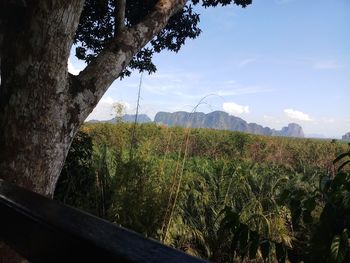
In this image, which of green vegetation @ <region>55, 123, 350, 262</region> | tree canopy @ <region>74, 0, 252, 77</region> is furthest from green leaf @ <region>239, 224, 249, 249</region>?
tree canopy @ <region>74, 0, 252, 77</region>

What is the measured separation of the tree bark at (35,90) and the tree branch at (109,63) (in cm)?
12

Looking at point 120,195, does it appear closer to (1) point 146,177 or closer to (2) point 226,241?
(1) point 146,177

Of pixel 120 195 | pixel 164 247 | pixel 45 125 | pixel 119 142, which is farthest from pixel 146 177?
pixel 164 247

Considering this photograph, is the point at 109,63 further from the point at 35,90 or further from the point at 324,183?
the point at 324,183

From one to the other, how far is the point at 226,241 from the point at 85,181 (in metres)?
1.92

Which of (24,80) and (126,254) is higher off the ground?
(24,80)

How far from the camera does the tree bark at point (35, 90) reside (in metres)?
2.61

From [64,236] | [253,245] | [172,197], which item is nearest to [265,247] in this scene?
[253,245]

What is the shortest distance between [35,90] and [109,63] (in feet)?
2.44

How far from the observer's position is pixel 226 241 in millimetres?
5012

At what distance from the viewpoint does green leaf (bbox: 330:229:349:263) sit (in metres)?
1.71

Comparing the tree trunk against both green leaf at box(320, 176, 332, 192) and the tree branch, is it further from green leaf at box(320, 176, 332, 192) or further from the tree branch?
green leaf at box(320, 176, 332, 192)

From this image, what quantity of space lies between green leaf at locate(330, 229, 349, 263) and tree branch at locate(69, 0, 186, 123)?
1.91 m

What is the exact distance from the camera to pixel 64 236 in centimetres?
87
